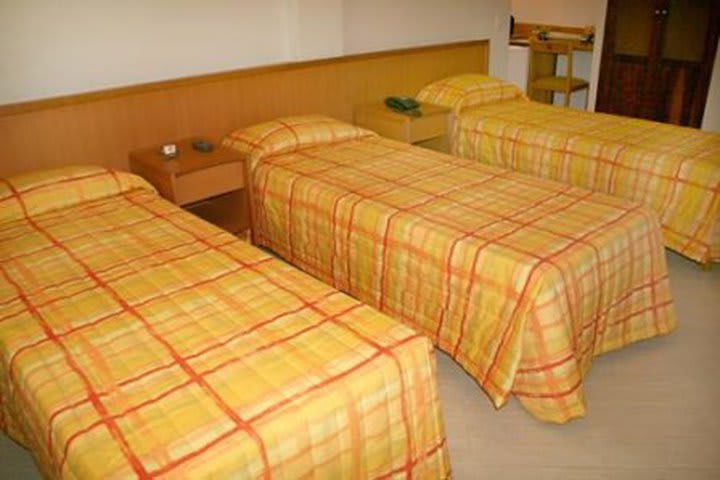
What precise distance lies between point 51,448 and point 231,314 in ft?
1.75

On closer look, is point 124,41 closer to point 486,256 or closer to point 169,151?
point 169,151

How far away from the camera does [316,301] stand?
1.69 meters

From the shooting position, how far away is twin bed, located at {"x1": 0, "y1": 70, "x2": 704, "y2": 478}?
1305mm

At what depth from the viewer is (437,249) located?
6.92 feet

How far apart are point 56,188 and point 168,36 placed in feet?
3.26

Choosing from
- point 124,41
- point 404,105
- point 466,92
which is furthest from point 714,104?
point 124,41

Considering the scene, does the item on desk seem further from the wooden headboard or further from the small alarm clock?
the wooden headboard

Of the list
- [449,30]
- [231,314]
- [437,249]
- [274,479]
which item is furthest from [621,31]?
[274,479]

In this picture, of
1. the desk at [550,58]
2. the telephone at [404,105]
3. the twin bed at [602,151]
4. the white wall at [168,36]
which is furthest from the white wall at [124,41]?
the desk at [550,58]

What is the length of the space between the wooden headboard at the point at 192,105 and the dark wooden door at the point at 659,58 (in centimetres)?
184

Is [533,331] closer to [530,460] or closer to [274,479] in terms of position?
[530,460]

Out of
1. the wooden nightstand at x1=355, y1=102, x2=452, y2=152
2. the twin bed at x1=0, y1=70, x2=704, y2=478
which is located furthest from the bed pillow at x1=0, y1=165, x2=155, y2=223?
the wooden nightstand at x1=355, y1=102, x2=452, y2=152

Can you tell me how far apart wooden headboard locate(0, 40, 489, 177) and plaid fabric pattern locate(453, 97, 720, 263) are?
621mm

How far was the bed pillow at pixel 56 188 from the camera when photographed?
7.56 feet
